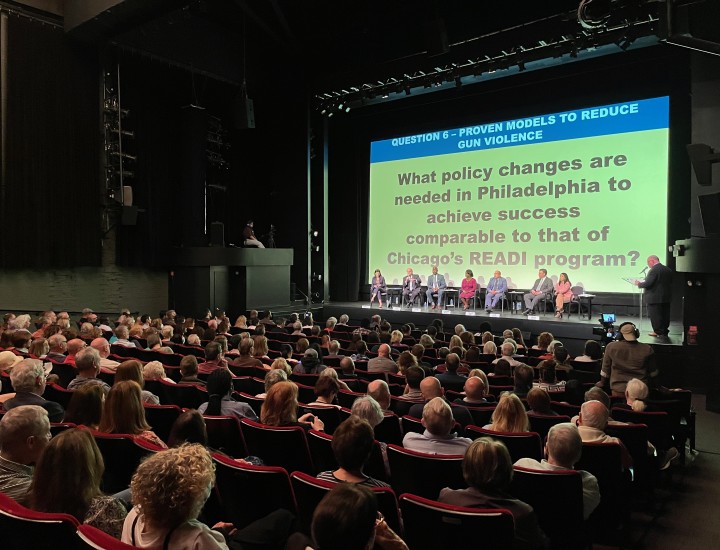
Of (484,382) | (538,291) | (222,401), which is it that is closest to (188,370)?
(222,401)

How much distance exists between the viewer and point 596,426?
128 inches

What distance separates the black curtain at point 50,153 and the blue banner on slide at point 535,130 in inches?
293

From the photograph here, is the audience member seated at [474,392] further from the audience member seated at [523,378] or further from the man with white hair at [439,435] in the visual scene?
the man with white hair at [439,435]

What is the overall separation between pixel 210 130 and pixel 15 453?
1401 centimetres

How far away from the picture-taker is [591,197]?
455 inches

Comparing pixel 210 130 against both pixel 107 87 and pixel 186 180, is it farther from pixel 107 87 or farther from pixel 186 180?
pixel 107 87

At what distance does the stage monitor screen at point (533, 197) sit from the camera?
11.0 meters

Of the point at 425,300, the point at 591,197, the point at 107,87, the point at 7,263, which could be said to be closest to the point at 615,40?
the point at 591,197

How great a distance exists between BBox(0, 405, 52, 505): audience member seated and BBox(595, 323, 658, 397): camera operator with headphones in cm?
488

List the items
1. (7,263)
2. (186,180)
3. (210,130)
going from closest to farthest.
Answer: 1. (7,263)
2. (186,180)
3. (210,130)

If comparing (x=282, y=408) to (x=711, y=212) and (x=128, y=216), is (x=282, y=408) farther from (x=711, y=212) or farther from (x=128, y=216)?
(x=128, y=216)

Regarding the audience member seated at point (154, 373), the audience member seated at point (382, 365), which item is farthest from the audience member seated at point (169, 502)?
the audience member seated at point (382, 365)

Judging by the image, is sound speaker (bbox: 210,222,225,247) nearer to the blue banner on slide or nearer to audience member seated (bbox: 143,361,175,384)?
the blue banner on slide

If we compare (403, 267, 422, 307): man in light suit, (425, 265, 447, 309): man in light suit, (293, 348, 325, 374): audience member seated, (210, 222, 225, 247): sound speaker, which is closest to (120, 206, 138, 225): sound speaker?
(210, 222, 225, 247): sound speaker
